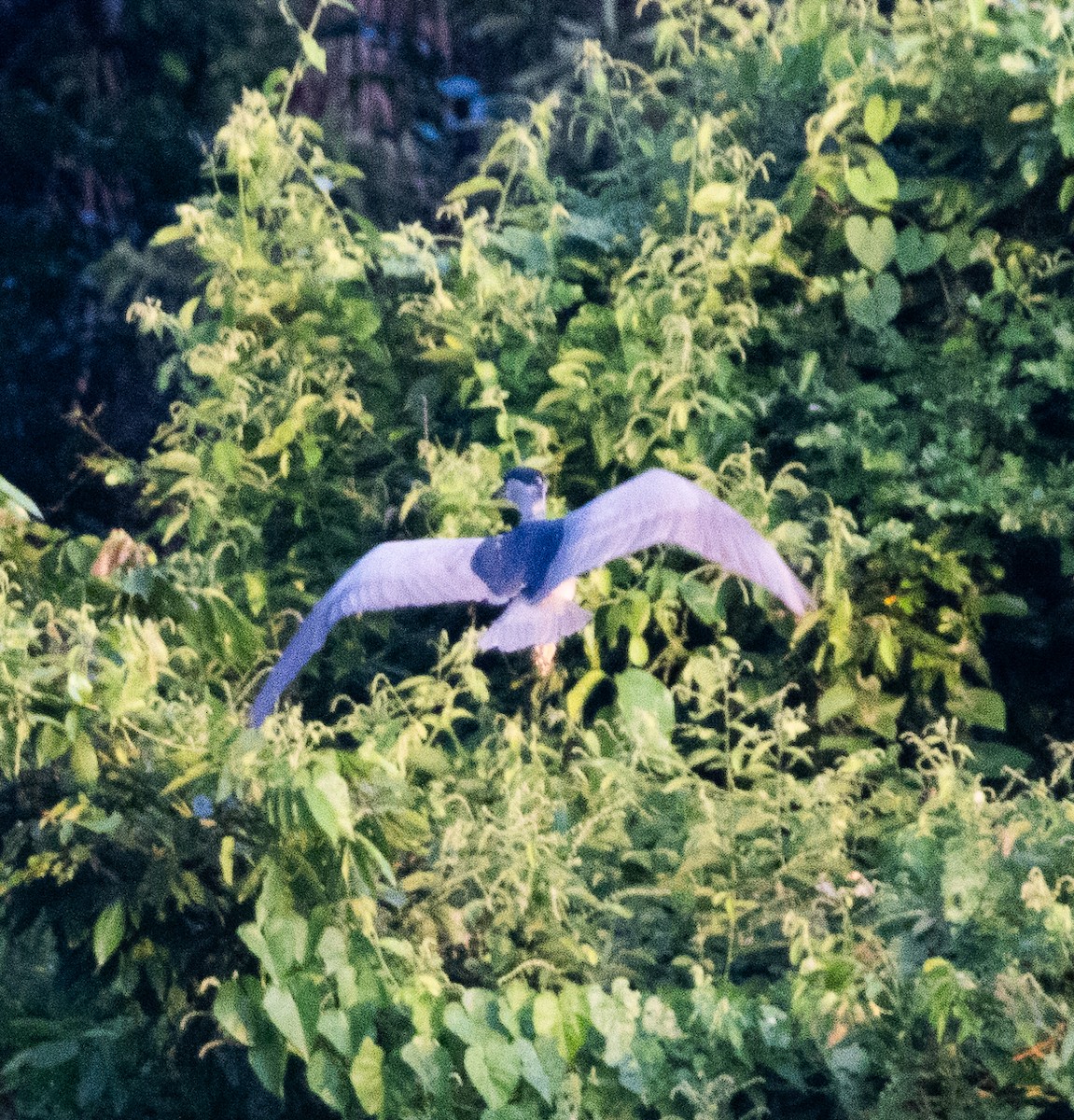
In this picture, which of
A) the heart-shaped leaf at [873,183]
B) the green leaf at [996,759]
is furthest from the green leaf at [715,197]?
the green leaf at [996,759]

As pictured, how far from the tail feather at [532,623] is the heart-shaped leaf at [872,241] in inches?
41.6

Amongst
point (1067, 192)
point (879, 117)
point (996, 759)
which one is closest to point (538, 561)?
point (996, 759)

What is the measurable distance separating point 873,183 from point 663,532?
1193mm

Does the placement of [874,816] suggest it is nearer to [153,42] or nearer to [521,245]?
[521,245]

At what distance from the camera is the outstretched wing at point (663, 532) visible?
274cm

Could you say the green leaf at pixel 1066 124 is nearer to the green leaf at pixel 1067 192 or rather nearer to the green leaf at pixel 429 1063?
the green leaf at pixel 1067 192

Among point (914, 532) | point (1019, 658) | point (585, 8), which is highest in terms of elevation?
point (585, 8)

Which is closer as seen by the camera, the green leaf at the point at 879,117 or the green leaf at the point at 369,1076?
the green leaf at the point at 369,1076

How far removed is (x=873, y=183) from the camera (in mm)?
→ 3531

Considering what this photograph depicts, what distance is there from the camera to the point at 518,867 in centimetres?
264

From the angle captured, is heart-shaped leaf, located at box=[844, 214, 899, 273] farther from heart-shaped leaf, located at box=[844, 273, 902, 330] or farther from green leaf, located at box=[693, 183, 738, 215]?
green leaf, located at box=[693, 183, 738, 215]

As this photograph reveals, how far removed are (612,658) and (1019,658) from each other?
35.9 inches

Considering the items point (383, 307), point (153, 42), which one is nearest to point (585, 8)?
point (153, 42)

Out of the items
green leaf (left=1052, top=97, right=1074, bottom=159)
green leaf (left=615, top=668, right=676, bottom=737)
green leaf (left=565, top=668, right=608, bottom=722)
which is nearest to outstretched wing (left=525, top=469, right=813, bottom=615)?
green leaf (left=615, top=668, right=676, bottom=737)
